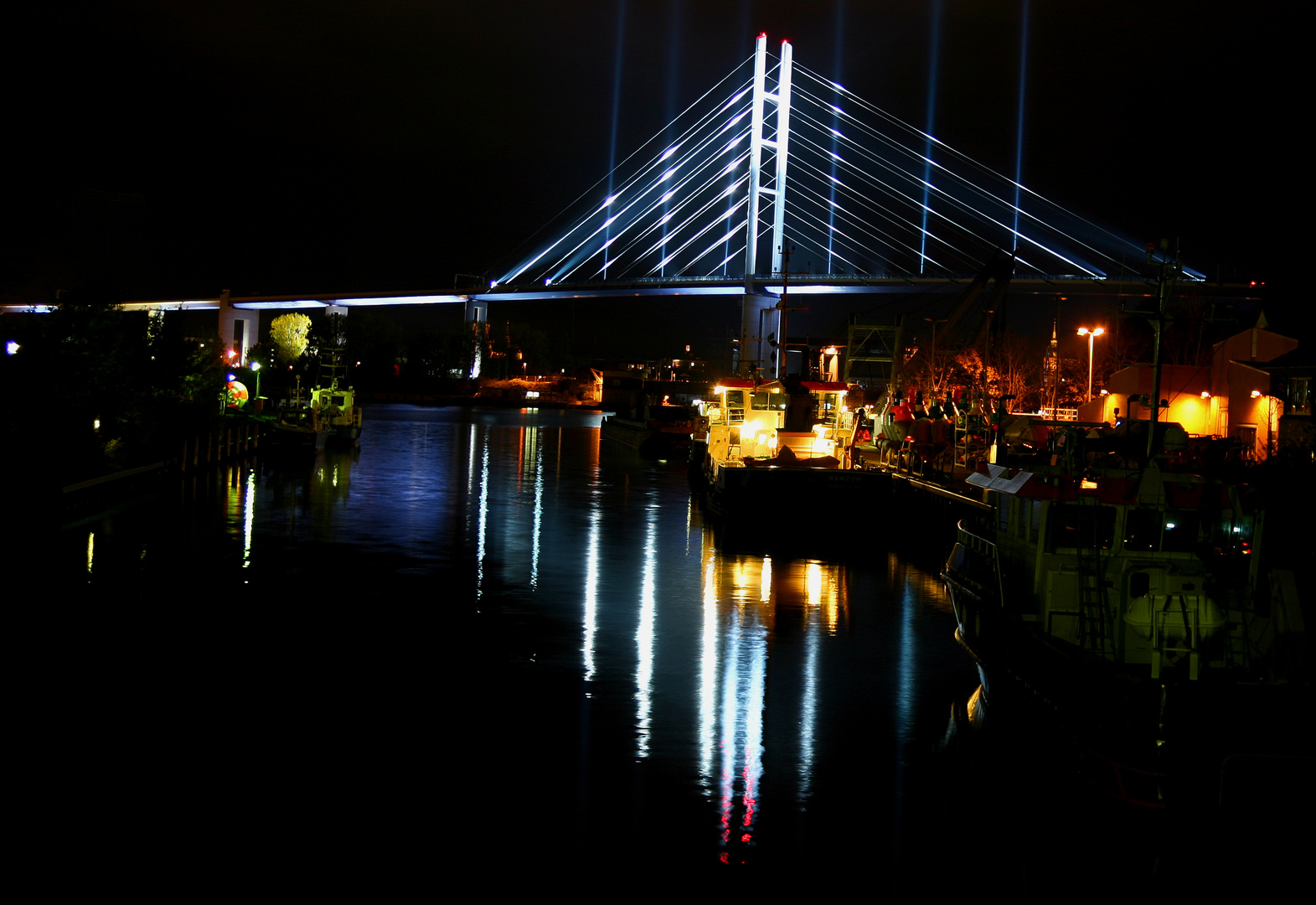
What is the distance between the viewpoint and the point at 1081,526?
9.30 metres

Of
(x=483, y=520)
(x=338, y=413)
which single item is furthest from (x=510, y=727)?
(x=338, y=413)

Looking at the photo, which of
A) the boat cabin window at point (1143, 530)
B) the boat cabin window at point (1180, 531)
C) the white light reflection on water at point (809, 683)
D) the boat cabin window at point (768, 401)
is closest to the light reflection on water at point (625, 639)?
the white light reflection on water at point (809, 683)

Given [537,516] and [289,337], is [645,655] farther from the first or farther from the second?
[289,337]

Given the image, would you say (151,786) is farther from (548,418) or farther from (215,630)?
(548,418)

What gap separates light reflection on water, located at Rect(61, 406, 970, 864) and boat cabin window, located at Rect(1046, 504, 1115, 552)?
214 centimetres

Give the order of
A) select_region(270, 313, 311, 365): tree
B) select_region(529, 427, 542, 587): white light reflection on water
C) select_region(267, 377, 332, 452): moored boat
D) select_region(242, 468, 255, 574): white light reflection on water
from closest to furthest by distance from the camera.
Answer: select_region(529, 427, 542, 587): white light reflection on water, select_region(242, 468, 255, 574): white light reflection on water, select_region(267, 377, 332, 452): moored boat, select_region(270, 313, 311, 365): tree

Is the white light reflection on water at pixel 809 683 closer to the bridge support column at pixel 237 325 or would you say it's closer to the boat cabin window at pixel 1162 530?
the boat cabin window at pixel 1162 530

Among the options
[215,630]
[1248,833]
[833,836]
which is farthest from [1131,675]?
[215,630]

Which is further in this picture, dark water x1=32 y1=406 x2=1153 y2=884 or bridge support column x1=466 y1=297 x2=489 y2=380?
bridge support column x1=466 y1=297 x2=489 y2=380

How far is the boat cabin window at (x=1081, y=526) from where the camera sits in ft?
31.0

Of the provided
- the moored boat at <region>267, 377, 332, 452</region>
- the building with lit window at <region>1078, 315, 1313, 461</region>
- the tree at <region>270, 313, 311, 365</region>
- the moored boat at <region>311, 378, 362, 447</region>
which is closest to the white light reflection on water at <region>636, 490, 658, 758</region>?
the moored boat at <region>267, 377, 332, 452</region>

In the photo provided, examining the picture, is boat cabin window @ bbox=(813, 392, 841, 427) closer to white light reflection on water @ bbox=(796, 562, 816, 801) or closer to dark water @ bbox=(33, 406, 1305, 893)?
dark water @ bbox=(33, 406, 1305, 893)

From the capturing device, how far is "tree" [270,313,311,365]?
375 feet

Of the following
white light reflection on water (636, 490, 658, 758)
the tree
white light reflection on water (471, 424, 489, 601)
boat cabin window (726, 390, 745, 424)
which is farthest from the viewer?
the tree
